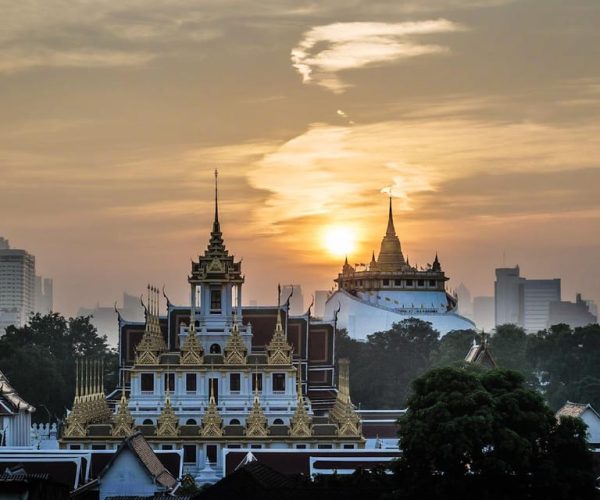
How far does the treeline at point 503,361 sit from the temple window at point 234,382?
109 feet

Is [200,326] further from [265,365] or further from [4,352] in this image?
[4,352]

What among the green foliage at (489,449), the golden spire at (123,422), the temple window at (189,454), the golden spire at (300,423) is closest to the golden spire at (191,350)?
the golden spire at (123,422)

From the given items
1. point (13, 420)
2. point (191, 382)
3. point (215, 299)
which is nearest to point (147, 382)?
point (191, 382)

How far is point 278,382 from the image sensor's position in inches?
3511

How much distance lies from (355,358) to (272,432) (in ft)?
172

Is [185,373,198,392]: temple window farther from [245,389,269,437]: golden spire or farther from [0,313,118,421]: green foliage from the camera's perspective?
[0,313,118,421]: green foliage

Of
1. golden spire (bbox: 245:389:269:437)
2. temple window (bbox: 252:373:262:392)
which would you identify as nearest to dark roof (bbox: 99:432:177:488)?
golden spire (bbox: 245:389:269:437)

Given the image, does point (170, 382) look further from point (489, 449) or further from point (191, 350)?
point (489, 449)

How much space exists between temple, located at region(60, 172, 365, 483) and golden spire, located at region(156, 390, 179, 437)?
42 mm

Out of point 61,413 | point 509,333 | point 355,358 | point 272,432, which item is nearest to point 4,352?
point 61,413

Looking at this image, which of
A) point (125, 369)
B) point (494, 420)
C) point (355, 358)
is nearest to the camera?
point (494, 420)

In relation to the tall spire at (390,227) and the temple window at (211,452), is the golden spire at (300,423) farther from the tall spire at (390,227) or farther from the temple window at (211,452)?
the tall spire at (390,227)

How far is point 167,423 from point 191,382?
389 cm

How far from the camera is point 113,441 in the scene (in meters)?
85.2
